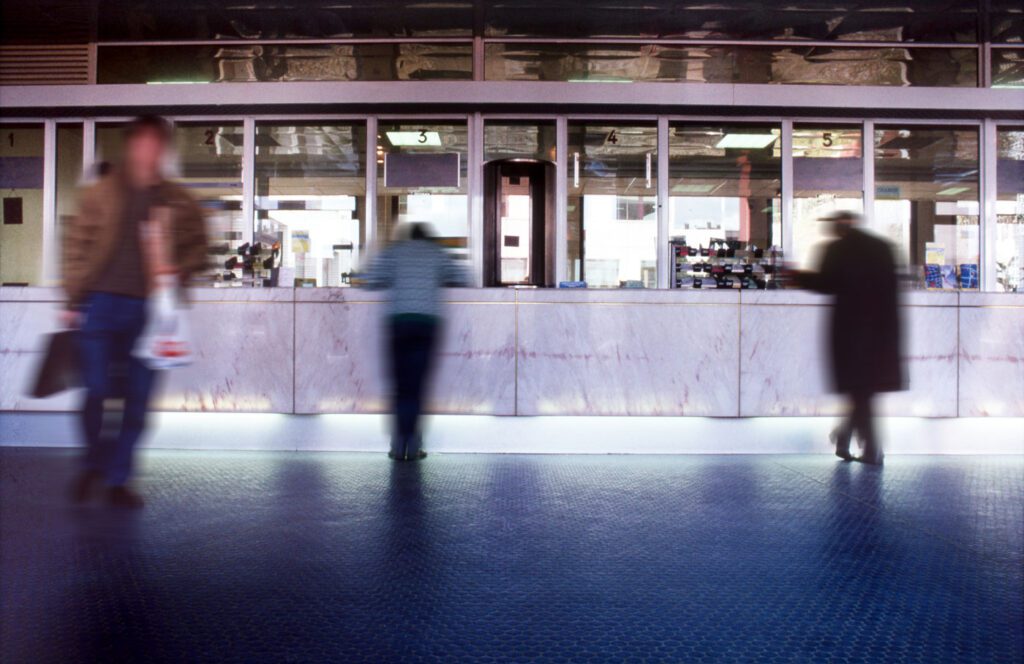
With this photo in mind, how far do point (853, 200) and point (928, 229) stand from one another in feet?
4.25

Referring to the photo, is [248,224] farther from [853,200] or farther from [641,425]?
[853,200]

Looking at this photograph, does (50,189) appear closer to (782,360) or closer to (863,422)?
(782,360)

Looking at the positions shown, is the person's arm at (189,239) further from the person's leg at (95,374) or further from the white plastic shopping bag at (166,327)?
the person's leg at (95,374)

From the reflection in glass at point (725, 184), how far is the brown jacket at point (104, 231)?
853cm

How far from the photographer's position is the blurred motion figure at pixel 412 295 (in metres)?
6.56

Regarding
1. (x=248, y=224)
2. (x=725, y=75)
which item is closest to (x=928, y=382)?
(x=725, y=75)

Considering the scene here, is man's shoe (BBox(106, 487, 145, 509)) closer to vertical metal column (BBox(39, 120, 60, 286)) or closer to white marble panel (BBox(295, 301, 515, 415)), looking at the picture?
white marble panel (BBox(295, 301, 515, 415))

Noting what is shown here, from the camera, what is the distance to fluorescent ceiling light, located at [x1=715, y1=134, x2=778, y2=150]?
12.0 meters

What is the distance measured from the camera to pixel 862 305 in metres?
6.59

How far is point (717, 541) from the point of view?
454 cm

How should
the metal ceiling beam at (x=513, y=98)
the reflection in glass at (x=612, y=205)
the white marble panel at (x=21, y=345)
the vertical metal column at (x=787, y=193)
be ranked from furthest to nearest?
the reflection in glass at (x=612, y=205) < the vertical metal column at (x=787, y=193) < the metal ceiling beam at (x=513, y=98) < the white marble panel at (x=21, y=345)

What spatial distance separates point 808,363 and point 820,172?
4.55 m

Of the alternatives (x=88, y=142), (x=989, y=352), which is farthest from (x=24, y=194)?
(x=989, y=352)

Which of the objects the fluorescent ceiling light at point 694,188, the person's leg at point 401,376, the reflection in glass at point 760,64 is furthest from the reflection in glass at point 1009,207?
the person's leg at point 401,376
